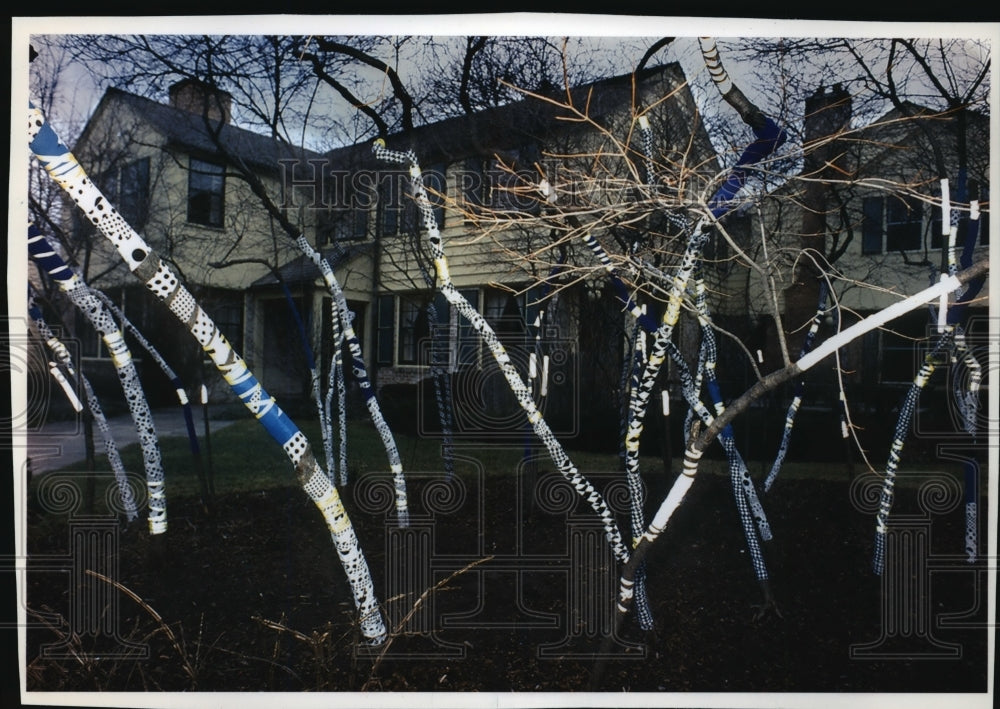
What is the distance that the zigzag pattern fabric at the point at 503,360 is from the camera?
Result: 3.55 metres

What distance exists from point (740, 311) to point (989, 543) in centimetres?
176

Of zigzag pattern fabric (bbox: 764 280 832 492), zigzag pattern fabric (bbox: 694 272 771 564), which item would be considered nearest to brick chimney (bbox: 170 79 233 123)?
zigzag pattern fabric (bbox: 694 272 771 564)

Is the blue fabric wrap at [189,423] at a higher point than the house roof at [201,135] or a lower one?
lower

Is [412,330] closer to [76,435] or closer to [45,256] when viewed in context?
[76,435]

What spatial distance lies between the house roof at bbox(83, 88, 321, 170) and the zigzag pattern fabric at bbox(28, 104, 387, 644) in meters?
0.35

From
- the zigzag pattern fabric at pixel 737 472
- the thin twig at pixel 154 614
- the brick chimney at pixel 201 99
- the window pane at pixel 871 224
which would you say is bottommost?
the thin twig at pixel 154 614

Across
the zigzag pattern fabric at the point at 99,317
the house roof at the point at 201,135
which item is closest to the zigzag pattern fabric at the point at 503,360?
→ the house roof at the point at 201,135

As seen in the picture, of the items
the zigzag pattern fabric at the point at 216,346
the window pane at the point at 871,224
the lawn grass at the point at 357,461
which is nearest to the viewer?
the zigzag pattern fabric at the point at 216,346

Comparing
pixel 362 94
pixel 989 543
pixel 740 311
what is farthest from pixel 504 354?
pixel 989 543

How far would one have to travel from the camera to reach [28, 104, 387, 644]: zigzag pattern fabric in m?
3.41

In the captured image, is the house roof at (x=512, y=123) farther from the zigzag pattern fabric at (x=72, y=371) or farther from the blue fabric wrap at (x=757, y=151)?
the zigzag pattern fabric at (x=72, y=371)

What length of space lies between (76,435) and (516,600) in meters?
Answer: 2.38

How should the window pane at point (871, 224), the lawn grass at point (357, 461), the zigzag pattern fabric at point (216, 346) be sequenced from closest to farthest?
the zigzag pattern fabric at point (216, 346) < the window pane at point (871, 224) < the lawn grass at point (357, 461)

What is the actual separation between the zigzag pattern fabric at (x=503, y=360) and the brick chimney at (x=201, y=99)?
0.79 meters
